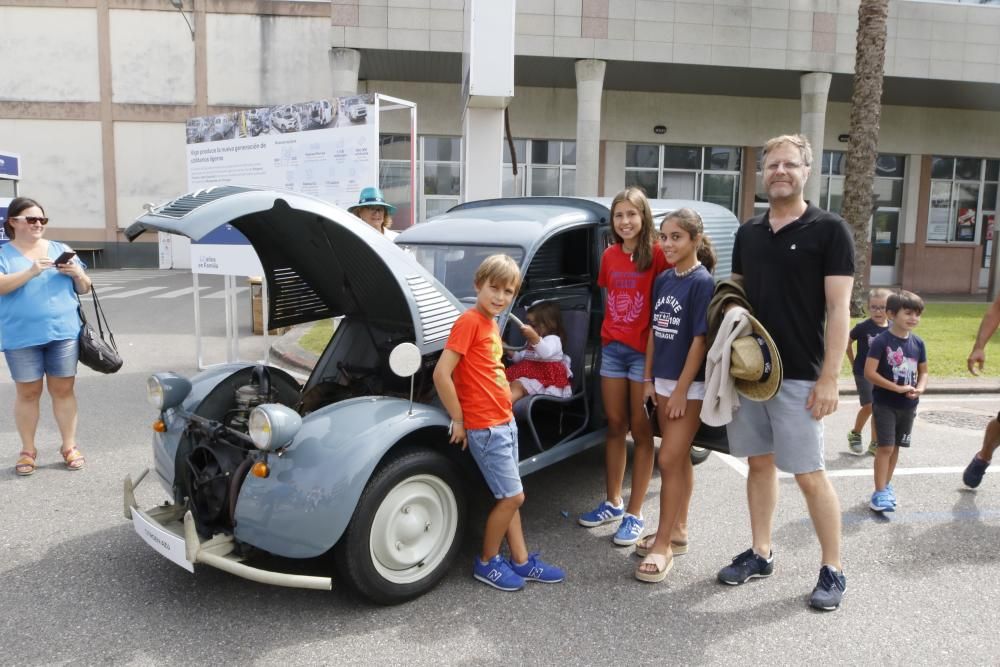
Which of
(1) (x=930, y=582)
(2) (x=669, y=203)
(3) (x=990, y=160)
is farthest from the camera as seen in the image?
(3) (x=990, y=160)

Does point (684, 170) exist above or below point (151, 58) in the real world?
below

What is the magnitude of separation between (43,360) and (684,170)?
19.6 m

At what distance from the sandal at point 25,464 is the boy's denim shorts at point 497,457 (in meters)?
3.60

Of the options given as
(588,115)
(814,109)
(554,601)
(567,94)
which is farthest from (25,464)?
(567,94)

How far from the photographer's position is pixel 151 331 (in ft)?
38.7

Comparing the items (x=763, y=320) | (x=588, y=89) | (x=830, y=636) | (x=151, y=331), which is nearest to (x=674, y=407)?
(x=763, y=320)

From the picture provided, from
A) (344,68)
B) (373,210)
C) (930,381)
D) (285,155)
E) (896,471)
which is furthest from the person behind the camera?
(344,68)

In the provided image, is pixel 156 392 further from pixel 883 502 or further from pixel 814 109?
pixel 814 109

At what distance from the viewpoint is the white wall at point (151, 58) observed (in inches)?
997

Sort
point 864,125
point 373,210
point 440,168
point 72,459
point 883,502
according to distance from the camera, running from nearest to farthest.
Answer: point 883,502 → point 72,459 → point 373,210 → point 864,125 → point 440,168

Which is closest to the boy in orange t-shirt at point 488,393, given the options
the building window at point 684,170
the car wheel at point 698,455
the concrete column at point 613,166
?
the car wheel at point 698,455

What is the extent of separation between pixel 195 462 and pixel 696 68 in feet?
A: 58.3

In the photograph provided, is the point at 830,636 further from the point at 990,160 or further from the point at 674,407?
the point at 990,160

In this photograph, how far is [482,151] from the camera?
9.72 meters
